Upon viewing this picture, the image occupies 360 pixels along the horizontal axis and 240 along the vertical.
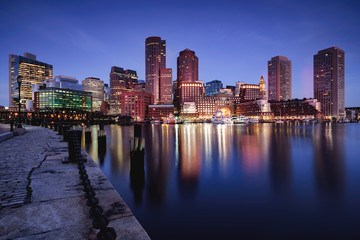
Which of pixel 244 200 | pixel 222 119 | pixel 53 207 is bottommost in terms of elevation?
pixel 244 200

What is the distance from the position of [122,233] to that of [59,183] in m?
4.03

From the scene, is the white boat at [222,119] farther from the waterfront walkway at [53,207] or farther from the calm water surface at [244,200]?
the waterfront walkway at [53,207]

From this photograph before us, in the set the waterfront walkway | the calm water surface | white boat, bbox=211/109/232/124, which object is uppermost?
white boat, bbox=211/109/232/124

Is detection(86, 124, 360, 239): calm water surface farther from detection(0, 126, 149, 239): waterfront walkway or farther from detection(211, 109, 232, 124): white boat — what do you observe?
detection(211, 109, 232, 124): white boat

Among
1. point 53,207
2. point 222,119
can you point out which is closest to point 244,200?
point 53,207

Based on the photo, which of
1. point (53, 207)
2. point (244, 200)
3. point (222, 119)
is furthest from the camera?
point (222, 119)

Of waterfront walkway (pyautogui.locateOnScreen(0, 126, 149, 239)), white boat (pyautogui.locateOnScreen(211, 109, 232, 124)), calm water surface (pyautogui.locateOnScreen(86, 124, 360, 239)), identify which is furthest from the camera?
white boat (pyautogui.locateOnScreen(211, 109, 232, 124))

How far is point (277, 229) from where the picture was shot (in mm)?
6543

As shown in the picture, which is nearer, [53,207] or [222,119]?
[53,207]

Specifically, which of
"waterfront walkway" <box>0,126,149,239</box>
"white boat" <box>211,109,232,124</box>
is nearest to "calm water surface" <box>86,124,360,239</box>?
"waterfront walkway" <box>0,126,149,239</box>

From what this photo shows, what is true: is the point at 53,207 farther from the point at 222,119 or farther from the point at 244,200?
→ the point at 222,119

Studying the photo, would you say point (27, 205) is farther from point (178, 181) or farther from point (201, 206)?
point (178, 181)

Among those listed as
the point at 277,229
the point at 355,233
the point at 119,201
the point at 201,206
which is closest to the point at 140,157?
the point at 201,206

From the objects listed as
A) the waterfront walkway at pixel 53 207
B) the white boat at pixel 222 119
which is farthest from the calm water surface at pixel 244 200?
the white boat at pixel 222 119
